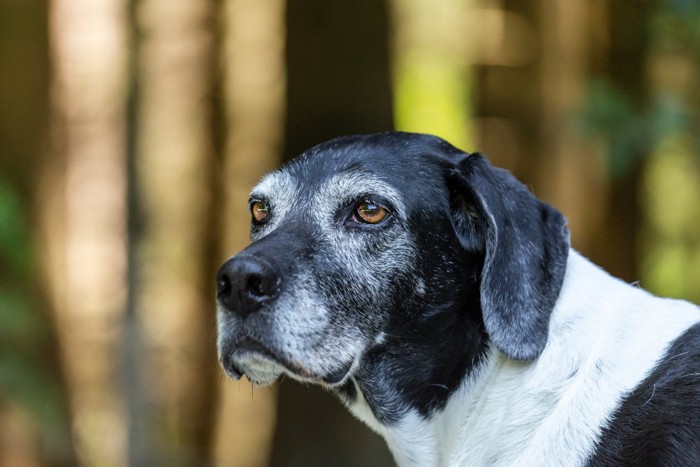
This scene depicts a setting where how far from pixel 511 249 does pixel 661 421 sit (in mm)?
855

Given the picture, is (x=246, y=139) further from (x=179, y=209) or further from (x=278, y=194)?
(x=278, y=194)

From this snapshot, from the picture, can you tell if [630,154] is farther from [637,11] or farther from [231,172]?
[231,172]

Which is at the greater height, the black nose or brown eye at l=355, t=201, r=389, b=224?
brown eye at l=355, t=201, r=389, b=224

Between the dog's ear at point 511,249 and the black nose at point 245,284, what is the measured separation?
836mm

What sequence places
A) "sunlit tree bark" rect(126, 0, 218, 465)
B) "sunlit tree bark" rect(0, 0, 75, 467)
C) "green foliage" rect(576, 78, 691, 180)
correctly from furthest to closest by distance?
"sunlit tree bark" rect(126, 0, 218, 465)
"sunlit tree bark" rect(0, 0, 75, 467)
"green foliage" rect(576, 78, 691, 180)

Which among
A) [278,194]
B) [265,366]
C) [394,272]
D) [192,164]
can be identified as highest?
[278,194]

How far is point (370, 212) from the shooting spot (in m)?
3.71

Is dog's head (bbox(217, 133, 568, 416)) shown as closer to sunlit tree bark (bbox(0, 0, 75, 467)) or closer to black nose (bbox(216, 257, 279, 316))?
black nose (bbox(216, 257, 279, 316))

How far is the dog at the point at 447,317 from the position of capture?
3.31 m

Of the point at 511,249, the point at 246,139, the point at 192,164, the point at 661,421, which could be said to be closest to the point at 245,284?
the point at 511,249

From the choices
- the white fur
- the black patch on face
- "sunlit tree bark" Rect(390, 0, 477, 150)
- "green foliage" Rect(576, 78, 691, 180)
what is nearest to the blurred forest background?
"green foliage" Rect(576, 78, 691, 180)

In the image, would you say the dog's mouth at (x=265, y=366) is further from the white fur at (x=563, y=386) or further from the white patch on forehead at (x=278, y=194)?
the white patch on forehead at (x=278, y=194)

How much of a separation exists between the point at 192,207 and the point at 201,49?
138 centimetres

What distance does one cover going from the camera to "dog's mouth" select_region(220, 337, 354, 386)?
3436 mm
